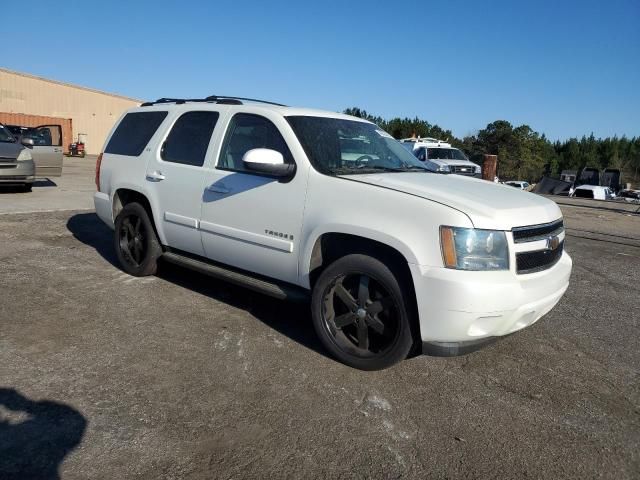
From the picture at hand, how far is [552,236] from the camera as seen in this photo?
3.44m

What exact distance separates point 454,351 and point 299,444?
112 cm

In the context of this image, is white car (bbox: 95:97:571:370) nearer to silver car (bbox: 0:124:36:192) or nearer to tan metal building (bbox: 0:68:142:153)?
silver car (bbox: 0:124:36:192)

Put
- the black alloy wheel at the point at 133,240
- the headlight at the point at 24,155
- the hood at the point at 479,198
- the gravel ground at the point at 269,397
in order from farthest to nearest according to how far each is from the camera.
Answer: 1. the headlight at the point at 24,155
2. the black alloy wheel at the point at 133,240
3. the hood at the point at 479,198
4. the gravel ground at the point at 269,397

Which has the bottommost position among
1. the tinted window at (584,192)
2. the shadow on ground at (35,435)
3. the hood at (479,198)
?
the shadow on ground at (35,435)

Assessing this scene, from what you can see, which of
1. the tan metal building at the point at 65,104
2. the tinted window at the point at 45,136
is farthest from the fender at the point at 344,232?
the tan metal building at the point at 65,104

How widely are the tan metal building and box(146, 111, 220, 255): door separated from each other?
35.0 metres

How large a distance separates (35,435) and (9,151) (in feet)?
33.2

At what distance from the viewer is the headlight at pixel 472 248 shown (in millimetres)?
2967

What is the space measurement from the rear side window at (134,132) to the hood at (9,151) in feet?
21.4

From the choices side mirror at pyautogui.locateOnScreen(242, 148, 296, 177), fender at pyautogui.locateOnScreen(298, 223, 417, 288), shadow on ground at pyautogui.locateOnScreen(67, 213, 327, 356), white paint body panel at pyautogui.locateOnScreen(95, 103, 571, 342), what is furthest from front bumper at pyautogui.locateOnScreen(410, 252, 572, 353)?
side mirror at pyautogui.locateOnScreen(242, 148, 296, 177)

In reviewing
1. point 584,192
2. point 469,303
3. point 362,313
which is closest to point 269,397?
point 362,313

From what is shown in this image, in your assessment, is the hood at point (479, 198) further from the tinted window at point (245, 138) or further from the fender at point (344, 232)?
the tinted window at point (245, 138)

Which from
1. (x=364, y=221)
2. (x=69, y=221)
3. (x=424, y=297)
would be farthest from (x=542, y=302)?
(x=69, y=221)

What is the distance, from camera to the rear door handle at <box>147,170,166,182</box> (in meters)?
4.74
